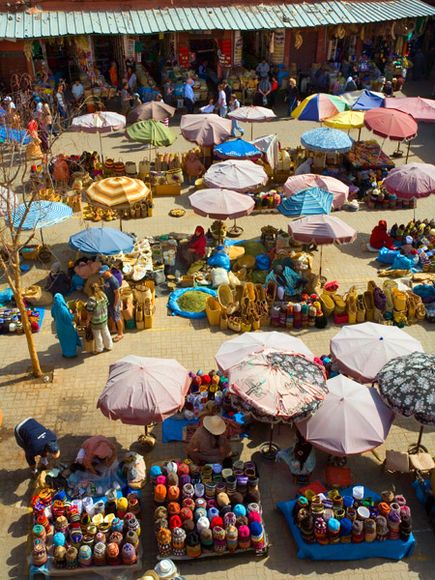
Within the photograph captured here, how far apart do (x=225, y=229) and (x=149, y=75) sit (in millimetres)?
13486

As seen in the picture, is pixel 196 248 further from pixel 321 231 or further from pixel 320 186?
pixel 320 186

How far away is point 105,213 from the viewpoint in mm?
17969

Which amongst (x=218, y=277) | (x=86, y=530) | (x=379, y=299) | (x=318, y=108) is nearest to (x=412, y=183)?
(x=379, y=299)

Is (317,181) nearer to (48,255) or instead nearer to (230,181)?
(230,181)

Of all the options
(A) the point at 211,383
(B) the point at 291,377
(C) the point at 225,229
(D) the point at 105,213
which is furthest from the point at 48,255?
(B) the point at 291,377

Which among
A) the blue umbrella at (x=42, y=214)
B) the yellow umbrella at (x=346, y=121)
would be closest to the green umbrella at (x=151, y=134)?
the blue umbrella at (x=42, y=214)

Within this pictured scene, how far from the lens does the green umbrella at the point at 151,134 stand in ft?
61.9

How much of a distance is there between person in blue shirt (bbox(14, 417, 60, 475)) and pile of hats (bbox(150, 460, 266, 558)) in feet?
5.53

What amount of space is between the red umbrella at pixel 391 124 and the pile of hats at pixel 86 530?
14.3 meters

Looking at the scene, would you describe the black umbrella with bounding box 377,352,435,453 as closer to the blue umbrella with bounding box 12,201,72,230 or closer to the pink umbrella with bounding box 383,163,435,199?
the pink umbrella with bounding box 383,163,435,199

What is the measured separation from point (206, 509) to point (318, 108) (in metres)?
15.0

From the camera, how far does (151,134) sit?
18.9 m

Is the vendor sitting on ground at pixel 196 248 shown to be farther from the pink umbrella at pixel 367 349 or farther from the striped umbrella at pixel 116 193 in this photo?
the pink umbrella at pixel 367 349

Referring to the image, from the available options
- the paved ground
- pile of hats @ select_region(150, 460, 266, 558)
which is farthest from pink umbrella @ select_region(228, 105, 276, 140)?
pile of hats @ select_region(150, 460, 266, 558)
